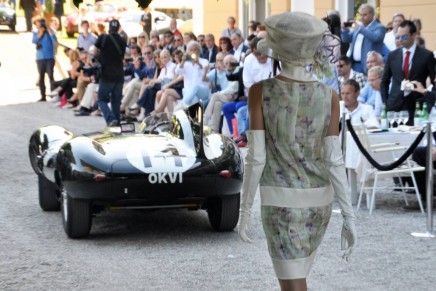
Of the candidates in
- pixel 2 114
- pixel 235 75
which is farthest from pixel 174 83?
pixel 2 114

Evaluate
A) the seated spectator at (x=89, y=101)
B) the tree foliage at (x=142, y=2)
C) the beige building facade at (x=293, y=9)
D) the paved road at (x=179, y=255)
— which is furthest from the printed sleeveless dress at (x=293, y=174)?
the seated spectator at (x=89, y=101)

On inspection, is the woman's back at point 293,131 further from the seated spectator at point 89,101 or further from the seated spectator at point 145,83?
the seated spectator at point 89,101

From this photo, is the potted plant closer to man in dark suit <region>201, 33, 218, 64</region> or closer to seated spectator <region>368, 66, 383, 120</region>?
seated spectator <region>368, 66, 383, 120</region>

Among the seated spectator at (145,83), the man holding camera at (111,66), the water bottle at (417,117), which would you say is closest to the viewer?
the water bottle at (417,117)

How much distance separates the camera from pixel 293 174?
4621 millimetres

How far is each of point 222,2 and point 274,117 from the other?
832 inches

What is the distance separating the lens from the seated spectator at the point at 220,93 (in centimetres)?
1594

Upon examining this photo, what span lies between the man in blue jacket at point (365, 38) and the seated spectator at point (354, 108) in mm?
4099

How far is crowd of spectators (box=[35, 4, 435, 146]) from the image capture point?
11.9 meters

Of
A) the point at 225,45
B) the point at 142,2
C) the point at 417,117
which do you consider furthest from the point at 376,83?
the point at 142,2

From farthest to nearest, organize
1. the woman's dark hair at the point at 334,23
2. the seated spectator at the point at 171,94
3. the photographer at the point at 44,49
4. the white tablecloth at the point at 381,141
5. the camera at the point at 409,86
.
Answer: the photographer at the point at 44,49
the seated spectator at the point at 171,94
the woman's dark hair at the point at 334,23
the camera at the point at 409,86
the white tablecloth at the point at 381,141

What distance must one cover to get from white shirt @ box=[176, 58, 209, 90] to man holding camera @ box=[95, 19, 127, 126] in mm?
1119

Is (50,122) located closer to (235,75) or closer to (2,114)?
(2,114)

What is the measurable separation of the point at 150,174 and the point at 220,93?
27.4 ft
